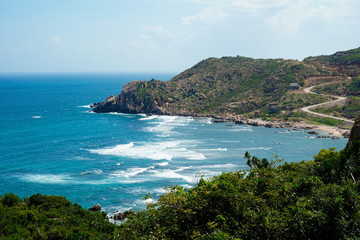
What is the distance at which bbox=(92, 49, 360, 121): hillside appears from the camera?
151375 mm

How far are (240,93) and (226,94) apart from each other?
8344 mm

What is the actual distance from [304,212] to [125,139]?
91.2 meters

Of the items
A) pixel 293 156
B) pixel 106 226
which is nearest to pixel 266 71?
pixel 293 156

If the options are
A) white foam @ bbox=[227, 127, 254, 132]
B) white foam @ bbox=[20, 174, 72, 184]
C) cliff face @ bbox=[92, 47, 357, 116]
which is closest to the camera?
white foam @ bbox=[20, 174, 72, 184]

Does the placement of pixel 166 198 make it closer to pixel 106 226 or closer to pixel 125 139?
pixel 106 226

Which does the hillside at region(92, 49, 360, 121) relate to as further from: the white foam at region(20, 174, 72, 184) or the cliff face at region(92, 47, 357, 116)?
the white foam at region(20, 174, 72, 184)

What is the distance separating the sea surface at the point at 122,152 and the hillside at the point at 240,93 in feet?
62.5

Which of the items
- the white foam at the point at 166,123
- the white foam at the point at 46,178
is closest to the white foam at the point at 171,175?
the white foam at the point at 46,178

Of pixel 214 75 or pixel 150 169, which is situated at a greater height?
pixel 214 75

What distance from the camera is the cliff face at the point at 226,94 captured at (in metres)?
153

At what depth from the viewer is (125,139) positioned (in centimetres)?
10481

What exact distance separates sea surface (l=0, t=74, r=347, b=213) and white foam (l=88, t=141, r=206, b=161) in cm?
28

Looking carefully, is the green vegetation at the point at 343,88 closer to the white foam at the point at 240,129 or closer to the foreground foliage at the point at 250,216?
the white foam at the point at 240,129

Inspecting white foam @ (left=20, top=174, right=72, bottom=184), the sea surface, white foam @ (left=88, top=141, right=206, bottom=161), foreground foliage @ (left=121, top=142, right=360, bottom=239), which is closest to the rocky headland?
the sea surface
